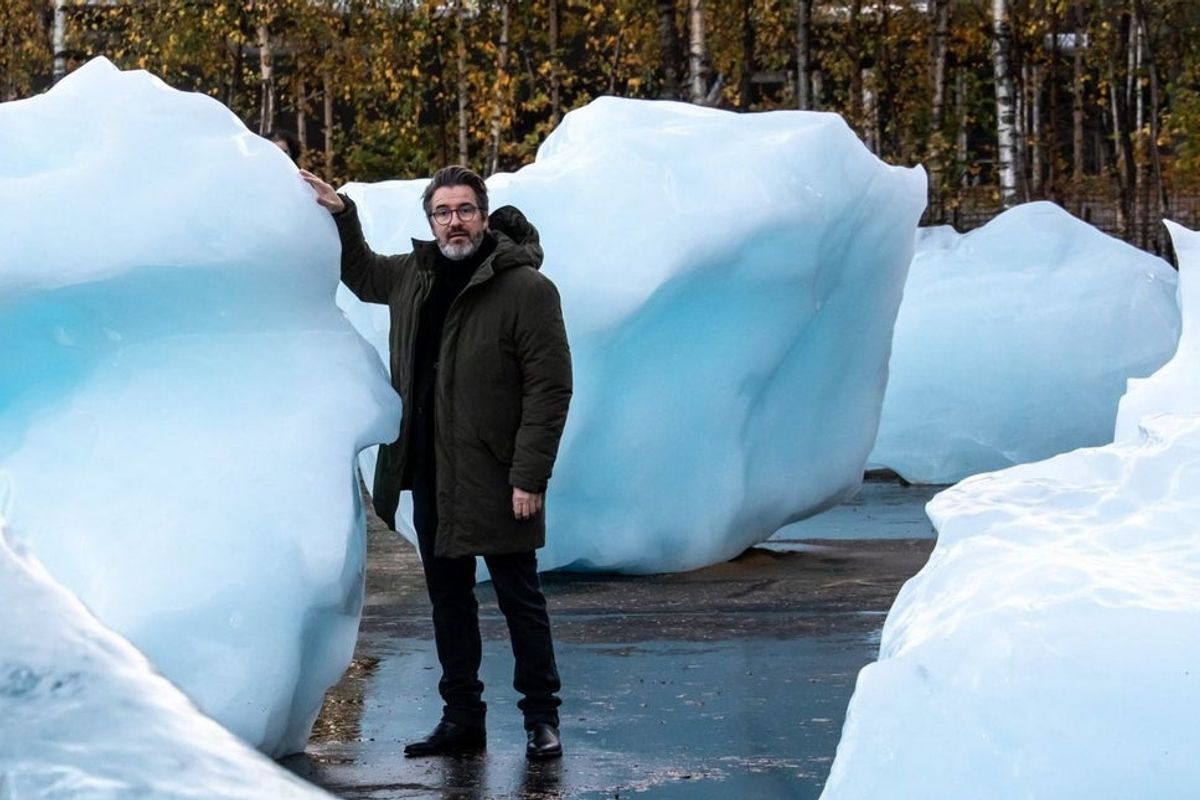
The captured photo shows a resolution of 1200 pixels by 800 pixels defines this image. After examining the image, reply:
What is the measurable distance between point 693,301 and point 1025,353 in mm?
5276

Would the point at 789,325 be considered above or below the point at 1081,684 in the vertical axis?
below

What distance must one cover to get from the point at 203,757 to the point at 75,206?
190 inches

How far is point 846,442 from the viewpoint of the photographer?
35.3ft

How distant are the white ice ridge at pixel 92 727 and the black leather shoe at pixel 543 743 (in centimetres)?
491

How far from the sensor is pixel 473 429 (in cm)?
646

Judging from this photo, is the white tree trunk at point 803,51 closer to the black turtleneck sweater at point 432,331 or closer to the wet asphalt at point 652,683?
the wet asphalt at point 652,683

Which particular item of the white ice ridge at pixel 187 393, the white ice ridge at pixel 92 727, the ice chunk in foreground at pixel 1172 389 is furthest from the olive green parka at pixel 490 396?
the white ice ridge at pixel 92 727

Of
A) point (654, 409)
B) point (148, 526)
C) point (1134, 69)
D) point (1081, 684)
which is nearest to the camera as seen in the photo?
point (1081, 684)

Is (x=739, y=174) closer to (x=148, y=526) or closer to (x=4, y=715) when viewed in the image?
(x=148, y=526)

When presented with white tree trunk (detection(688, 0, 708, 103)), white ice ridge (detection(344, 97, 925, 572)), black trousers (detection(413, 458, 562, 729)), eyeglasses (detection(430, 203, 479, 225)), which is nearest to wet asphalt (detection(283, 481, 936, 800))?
black trousers (detection(413, 458, 562, 729))

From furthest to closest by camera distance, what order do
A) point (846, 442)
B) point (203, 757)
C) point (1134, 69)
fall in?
point (1134, 69) → point (846, 442) → point (203, 757)

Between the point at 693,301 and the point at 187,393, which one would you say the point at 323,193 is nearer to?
the point at 187,393

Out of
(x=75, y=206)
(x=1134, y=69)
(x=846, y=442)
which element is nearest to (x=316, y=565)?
(x=75, y=206)

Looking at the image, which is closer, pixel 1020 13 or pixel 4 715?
pixel 4 715
